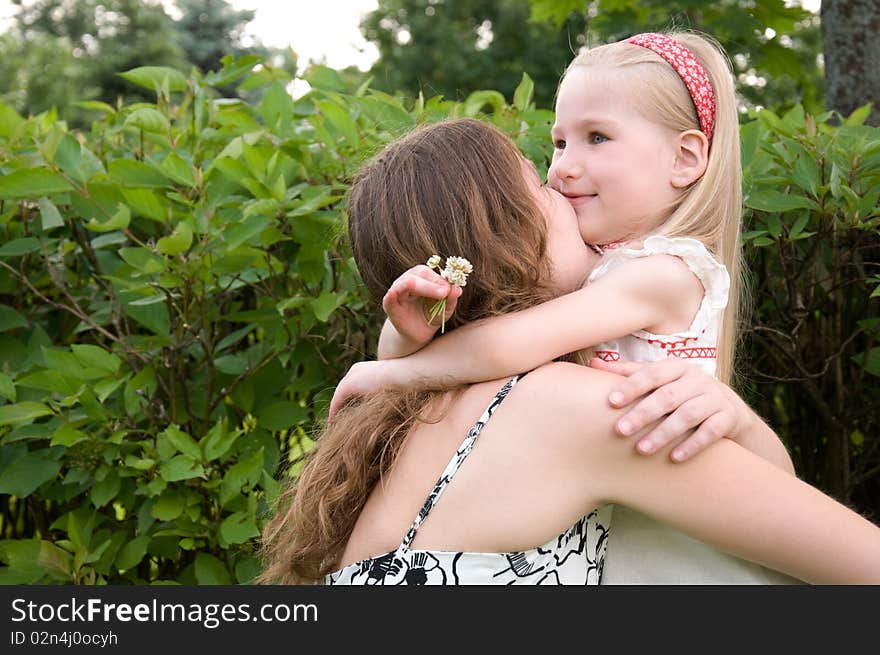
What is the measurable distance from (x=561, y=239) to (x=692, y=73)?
49 cm

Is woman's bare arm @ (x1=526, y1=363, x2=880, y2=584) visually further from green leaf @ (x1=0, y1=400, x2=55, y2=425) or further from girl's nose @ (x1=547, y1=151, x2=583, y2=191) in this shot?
green leaf @ (x1=0, y1=400, x2=55, y2=425)

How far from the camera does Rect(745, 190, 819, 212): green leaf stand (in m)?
2.33

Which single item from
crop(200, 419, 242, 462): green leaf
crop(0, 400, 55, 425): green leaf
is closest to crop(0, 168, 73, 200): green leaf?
crop(0, 400, 55, 425): green leaf

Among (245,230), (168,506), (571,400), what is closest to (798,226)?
(571,400)

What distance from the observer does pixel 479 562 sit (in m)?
1.69

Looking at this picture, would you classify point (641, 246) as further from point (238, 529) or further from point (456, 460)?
point (238, 529)

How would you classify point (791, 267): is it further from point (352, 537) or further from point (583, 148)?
point (352, 537)

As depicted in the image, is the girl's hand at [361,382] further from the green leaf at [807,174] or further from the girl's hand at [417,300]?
the green leaf at [807,174]

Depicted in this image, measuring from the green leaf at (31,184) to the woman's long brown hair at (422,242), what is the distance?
103cm

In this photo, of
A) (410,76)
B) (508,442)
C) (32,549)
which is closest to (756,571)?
(508,442)

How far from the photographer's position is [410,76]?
25.8 m

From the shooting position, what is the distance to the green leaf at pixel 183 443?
236cm

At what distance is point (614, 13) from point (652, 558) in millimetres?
5273

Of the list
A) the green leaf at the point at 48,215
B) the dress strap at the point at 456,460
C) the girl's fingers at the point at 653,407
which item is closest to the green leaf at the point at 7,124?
the green leaf at the point at 48,215
